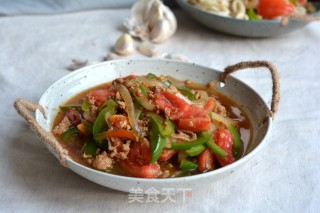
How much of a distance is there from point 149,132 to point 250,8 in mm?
1384

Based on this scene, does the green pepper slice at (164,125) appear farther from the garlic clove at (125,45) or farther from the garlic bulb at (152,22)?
the garlic bulb at (152,22)

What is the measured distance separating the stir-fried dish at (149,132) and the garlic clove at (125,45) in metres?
0.73

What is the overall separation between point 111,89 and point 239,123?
0.46 metres

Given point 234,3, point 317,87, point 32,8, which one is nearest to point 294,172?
point 317,87

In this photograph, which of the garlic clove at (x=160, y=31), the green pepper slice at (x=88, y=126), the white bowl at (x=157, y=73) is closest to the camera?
the white bowl at (x=157, y=73)

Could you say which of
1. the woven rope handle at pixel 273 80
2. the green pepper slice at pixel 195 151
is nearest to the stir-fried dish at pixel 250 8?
the woven rope handle at pixel 273 80

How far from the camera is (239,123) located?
1476 millimetres

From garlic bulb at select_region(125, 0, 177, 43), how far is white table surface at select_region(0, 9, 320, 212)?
71 millimetres

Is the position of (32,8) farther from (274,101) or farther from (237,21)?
(274,101)

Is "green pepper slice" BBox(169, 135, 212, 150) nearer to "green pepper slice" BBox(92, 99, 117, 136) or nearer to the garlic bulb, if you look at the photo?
"green pepper slice" BBox(92, 99, 117, 136)

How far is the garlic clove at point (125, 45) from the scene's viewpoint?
2.14 meters

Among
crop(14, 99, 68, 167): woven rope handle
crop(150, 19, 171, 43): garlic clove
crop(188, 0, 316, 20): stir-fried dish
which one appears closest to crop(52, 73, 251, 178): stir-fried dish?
crop(14, 99, 68, 167): woven rope handle

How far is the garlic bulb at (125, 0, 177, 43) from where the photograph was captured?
2256 millimetres

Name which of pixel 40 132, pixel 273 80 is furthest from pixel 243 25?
pixel 40 132
